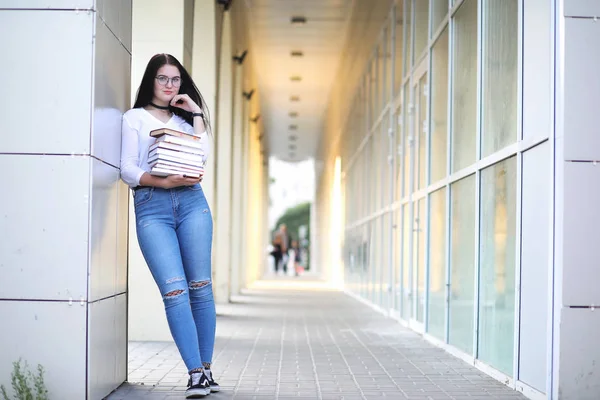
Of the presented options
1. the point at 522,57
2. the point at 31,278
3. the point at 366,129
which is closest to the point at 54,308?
the point at 31,278

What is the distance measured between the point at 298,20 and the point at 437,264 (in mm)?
7836

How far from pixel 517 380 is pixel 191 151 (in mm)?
2129

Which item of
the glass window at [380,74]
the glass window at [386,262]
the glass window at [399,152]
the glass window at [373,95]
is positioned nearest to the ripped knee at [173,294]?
the glass window at [399,152]

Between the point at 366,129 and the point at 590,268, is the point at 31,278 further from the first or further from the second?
the point at 366,129

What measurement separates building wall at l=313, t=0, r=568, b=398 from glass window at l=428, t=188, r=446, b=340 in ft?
0.06

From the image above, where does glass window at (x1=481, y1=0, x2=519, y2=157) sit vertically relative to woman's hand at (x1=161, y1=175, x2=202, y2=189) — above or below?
above

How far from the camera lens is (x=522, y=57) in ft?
15.9

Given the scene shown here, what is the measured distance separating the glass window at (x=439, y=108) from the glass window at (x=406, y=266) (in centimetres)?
148

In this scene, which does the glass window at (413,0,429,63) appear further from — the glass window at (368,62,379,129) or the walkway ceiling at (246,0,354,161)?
the walkway ceiling at (246,0,354,161)

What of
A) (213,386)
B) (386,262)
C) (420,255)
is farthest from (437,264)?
(386,262)

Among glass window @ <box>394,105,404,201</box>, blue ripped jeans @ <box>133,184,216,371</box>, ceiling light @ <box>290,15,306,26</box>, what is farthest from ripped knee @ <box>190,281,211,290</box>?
ceiling light @ <box>290,15,306,26</box>

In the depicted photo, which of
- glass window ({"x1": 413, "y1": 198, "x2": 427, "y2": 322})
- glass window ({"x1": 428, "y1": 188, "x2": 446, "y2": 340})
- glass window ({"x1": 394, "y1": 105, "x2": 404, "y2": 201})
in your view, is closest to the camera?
glass window ({"x1": 428, "y1": 188, "x2": 446, "y2": 340})

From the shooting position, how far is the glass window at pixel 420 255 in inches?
328

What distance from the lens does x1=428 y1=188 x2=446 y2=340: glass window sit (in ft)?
24.0
